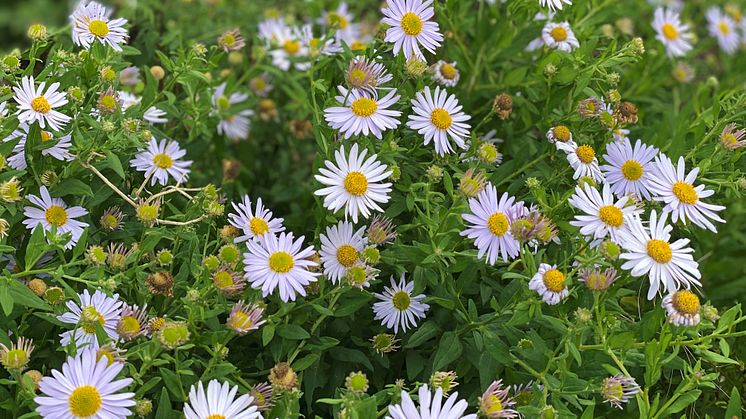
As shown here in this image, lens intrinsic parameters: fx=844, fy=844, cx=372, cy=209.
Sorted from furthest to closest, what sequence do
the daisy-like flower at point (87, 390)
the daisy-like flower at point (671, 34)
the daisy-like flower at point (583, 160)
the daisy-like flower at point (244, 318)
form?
the daisy-like flower at point (671, 34) → the daisy-like flower at point (583, 160) → the daisy-like flower at point (244, 318) → the daisy-like flower at point (87, 390)

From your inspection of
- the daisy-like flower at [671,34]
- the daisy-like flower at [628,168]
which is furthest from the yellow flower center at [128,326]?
the daisy-like flower at [671,34]

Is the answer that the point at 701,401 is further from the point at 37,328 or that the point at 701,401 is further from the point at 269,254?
the point at 37,328

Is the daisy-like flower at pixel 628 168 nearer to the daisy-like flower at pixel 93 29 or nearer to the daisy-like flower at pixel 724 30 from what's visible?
the daisy-like flower at pixel 93 29

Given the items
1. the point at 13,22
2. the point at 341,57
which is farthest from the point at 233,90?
the point at 13,22

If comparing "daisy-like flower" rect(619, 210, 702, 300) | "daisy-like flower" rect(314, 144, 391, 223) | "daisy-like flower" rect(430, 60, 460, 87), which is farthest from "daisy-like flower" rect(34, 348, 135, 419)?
"daisy-like flower" rect(430, 60, 460, 87)

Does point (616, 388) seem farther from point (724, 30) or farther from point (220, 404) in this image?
point (724, 30)

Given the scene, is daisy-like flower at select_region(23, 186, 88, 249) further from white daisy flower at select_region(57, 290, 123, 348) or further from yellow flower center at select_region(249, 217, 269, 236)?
yellow flower center at select_region(249, 217, 269, 236)
